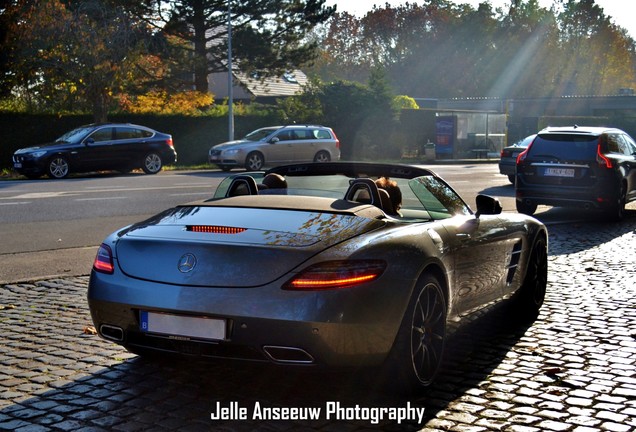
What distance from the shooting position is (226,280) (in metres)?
4.52

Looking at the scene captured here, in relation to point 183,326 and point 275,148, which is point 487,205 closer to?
point 183,326

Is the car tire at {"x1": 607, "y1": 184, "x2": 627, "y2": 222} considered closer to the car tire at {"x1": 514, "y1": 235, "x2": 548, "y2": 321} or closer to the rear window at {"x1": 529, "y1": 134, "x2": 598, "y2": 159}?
the rear window at {"x1": 529, "y1": 134, "x2": 598, "y2": 159}

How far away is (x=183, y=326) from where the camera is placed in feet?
15.0

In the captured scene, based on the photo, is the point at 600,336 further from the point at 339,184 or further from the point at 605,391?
the point at 339,184

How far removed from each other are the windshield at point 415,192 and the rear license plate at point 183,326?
5.22ft

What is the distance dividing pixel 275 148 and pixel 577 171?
1790 centimetres

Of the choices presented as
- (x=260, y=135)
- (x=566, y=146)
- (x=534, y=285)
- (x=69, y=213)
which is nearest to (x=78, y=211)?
(x=69, y=213)

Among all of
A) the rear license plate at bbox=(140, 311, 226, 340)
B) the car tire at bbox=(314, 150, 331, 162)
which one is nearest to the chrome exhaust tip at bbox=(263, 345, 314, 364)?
the rear license plate at bbox=(140, 311, 226, 340)

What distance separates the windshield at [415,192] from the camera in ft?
19.6

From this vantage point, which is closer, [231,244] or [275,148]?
[231,244]

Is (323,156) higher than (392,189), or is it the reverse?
(392,189)

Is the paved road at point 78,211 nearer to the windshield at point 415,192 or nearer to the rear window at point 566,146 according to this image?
the rear window at point 566,146

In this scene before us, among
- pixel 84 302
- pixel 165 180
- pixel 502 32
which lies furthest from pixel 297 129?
pixel 502 32

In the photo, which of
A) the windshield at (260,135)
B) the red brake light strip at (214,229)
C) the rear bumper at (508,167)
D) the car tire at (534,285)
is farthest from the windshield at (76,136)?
the red brake light strip at (214,229)
